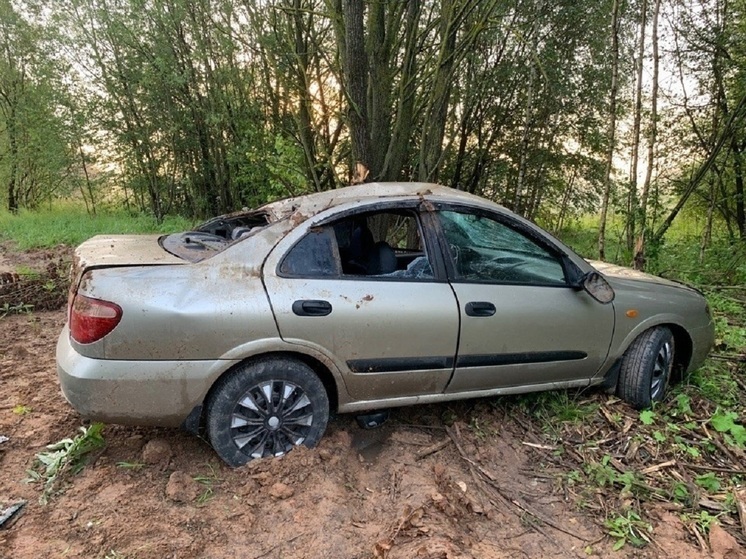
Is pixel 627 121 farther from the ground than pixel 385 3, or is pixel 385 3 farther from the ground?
pixel 385 3

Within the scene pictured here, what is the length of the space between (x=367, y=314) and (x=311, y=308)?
0.30 m

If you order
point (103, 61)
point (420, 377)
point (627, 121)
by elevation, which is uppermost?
point (103, 61)

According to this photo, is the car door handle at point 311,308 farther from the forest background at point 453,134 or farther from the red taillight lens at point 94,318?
the forest background at point 453,134

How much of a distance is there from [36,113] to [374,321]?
16.4 meters

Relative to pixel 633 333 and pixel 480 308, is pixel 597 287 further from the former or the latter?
pixel 480 308

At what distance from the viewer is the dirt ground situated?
204cm

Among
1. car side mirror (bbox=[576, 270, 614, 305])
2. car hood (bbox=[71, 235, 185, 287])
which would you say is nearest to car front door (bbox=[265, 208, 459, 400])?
car hood (bbox=[71, 235, 185, 287])

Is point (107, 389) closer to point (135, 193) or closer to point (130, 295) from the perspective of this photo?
point (130, 295)

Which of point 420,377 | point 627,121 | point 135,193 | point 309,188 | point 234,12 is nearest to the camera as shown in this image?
point 420,377

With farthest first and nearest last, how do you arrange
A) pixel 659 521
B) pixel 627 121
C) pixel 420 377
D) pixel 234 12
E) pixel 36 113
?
pixel 36 113
pixel 627 121
pixel 234 12
pixel 420 377
pixel 659 521

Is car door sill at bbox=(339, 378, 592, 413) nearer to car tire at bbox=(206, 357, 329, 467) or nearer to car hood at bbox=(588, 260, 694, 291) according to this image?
car tire at bbox=(206, 357, 329, 467)

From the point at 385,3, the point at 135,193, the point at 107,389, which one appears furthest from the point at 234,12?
the point at 135,193

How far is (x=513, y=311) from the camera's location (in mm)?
2799

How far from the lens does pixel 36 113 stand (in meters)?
14.3
